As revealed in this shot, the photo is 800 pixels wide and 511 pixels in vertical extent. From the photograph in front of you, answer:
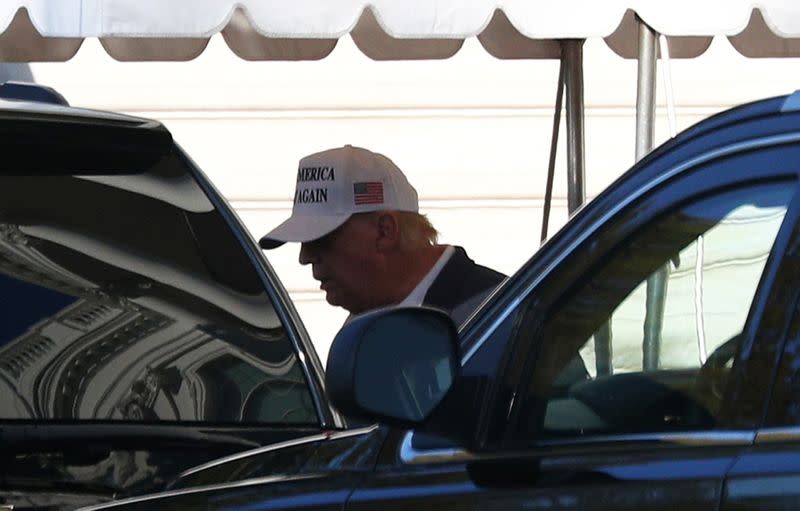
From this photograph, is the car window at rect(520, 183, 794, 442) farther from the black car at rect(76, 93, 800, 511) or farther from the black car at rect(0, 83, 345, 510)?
the black car at rect(0, 83, 345, 510)

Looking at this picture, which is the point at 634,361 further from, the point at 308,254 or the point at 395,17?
the point at 308,254

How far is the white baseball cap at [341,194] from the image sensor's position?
4.88 metres

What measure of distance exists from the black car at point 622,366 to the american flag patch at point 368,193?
7.53ft

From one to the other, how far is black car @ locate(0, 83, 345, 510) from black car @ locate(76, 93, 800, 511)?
1045 mm

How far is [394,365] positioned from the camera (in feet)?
7.88

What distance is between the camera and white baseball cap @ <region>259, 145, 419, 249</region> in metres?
4.88

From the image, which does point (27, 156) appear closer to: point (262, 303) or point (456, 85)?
point (262, 303)

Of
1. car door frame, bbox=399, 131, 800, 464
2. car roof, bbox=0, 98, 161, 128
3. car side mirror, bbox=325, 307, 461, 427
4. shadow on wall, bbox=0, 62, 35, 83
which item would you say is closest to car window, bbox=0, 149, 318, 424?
car roof, bbox=0, 98, 161, 128

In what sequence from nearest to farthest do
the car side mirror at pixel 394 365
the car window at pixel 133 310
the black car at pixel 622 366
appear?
the black car at pixel 622 366, the car side mirror at pixel 394 365, the car window at pixel 133 310

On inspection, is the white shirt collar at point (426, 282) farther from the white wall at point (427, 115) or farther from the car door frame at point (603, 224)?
the white wall at point (427, 115)

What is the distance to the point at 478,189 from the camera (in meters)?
9.15

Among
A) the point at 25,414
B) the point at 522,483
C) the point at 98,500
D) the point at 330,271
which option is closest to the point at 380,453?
the point at 522,483

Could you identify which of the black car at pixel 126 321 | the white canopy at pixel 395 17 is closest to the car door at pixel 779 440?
the black car at pixel 126 321

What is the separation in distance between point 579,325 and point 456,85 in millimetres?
6789
